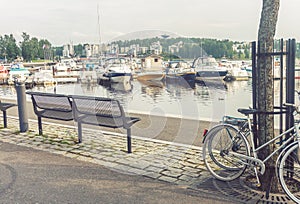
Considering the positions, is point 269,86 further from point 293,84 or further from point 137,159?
point 137,159

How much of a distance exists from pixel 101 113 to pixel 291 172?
325 cm

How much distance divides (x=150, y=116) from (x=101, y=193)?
16.8 feet

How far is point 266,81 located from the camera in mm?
3842

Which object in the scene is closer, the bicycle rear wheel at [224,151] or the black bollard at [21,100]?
the bicycle rear wheel at [224,151]

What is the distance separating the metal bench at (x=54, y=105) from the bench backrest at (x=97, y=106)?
0.26m

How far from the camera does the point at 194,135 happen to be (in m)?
6.78

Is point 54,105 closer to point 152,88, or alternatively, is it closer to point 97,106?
point 97,106

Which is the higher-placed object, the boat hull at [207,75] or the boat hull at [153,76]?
the boat hull at [153,76]

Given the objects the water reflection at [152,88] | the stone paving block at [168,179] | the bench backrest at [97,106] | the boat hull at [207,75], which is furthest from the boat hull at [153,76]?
the stone paving block at [168,179]

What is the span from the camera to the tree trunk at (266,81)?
12.3ft

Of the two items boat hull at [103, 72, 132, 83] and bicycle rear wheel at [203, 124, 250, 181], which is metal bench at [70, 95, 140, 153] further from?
boat hull at [103, 72, 132, 83]

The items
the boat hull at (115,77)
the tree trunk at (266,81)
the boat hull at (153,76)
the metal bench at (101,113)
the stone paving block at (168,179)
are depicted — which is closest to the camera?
the tree trunk at (266,81)

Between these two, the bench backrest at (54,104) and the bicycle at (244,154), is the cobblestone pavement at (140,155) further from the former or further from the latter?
the bench backrest at (54,104)

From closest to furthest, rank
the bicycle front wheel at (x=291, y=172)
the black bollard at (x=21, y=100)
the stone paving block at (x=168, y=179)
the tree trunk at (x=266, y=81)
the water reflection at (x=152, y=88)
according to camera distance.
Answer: the bicycle front wheel at (x=291, y=172) → the tree trunk at (x=266, y=81) → the stone paving block at (x=168, y=179) → the black bollard at (x=21, y=100) → the water reflection at (x=152, y=88)
